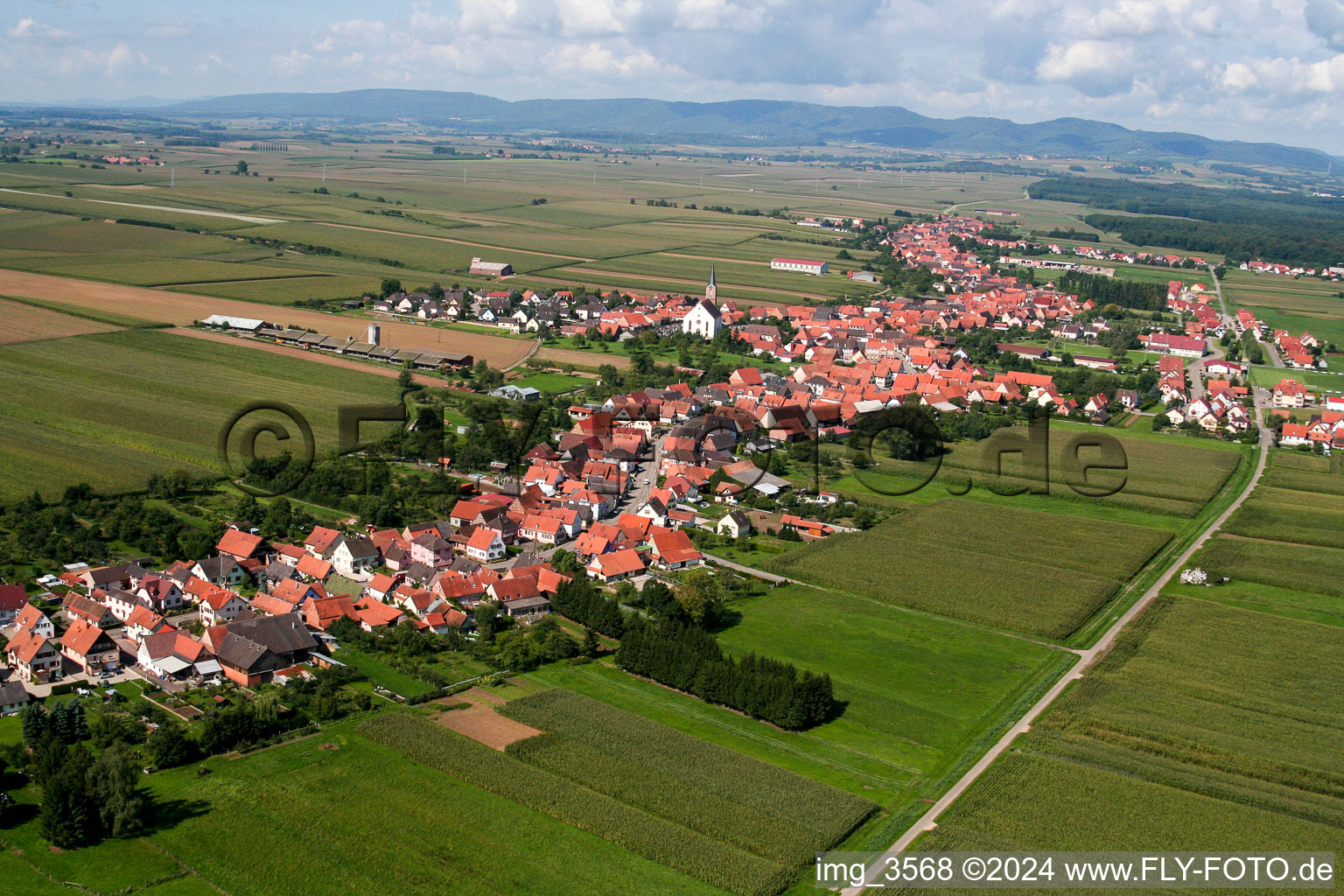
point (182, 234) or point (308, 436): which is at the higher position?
point (182, 234)

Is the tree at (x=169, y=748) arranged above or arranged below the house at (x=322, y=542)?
below

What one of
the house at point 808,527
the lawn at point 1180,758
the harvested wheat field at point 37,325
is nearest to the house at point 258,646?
the lawn at point 1180,758

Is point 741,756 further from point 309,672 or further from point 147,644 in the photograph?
point 147,644

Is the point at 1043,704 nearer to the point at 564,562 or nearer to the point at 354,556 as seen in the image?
the point at 564,562

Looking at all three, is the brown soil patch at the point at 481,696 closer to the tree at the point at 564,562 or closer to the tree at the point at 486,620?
the tree at the point at 486,620

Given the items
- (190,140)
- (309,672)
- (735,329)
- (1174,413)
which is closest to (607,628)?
(309,672)

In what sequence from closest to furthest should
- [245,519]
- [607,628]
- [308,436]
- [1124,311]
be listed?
[607,628], [245,519], [308,436], [1124,311]
